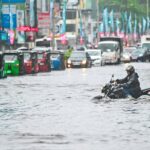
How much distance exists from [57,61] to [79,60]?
4.22m

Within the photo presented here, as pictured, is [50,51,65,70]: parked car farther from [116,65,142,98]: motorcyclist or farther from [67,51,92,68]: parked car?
[116,65,142,98]: motorcyclist

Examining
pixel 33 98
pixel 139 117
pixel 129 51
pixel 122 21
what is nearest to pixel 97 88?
pixel 33 98

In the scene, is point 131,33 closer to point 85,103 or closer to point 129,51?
point 129,51

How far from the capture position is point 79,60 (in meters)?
73.8

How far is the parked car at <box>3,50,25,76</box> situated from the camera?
57088 mm

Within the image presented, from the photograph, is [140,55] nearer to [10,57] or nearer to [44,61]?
[44,61]

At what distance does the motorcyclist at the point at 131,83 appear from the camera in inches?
1169

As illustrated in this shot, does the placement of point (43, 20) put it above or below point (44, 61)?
above

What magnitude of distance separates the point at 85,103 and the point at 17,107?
2.72m

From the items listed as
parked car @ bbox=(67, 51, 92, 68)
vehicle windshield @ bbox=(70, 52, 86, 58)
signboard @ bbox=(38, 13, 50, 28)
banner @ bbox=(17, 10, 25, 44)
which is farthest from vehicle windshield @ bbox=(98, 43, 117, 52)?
parked car @ bbox=(67, 51, 92, 68)

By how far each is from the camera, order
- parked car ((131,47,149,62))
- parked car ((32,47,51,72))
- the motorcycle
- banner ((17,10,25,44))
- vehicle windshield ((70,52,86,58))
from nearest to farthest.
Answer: the motorcycle
parked car ((32,47,51,72))
vehicle windshield ((70,52,86,58))
banner ((17,10,25,44))
parked car ((131,47,149,62))

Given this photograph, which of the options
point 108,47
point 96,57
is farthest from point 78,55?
point 108,47

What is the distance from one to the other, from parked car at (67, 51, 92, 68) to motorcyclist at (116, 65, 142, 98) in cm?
4294

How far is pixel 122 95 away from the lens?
30.3m
